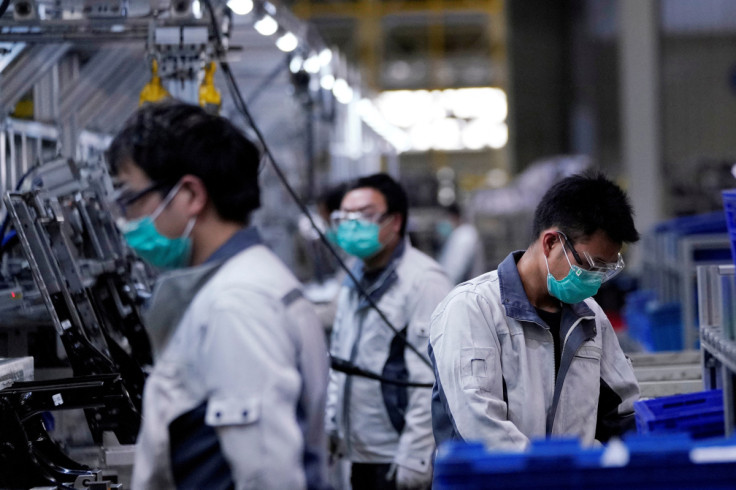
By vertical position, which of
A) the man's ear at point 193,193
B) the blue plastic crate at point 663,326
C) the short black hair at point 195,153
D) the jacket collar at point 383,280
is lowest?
the blue plastic crate at point 663,326

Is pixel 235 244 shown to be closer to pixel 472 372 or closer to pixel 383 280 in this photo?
pixel 472 372

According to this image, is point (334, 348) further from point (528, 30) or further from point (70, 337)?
point (528, 30)

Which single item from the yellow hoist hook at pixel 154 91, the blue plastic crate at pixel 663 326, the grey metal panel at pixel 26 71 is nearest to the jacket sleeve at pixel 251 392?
the yellow hoist hook at pixel 154 91

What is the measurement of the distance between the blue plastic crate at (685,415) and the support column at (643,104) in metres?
13.6

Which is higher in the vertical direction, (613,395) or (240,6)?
(240,6)

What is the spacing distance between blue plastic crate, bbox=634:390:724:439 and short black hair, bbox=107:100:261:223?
3.20 feet

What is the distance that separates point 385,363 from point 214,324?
2032 millimetres

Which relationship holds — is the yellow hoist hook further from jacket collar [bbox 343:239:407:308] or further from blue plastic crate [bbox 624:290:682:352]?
blue plastic crate [bbox 624:290:682:352]

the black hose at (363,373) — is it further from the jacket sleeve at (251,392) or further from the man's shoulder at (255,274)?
the jacket sleeve at (251,392)

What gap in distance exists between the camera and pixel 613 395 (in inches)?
102

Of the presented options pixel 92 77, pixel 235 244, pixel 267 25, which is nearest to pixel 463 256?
pixel 92 77

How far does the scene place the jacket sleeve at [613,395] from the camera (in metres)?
2.58

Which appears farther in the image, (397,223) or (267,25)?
(267,25)

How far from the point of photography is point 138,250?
1.99 m
